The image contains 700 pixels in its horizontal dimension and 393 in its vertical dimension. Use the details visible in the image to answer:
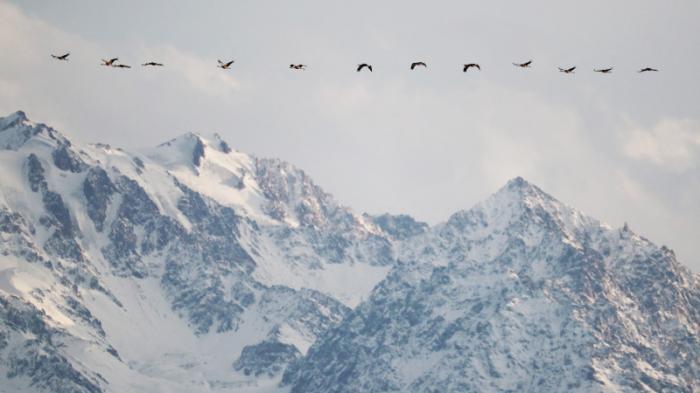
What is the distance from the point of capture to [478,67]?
16250 centimetres

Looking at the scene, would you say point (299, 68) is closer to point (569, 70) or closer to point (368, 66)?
point (368, 66)

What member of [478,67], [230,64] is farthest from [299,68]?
[478,67]

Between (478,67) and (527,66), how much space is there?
7155 mm

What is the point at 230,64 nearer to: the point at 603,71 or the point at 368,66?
the point at 368,66

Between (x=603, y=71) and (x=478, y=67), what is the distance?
1541 cm

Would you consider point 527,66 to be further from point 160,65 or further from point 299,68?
point 160,65

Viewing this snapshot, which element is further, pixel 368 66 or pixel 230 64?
pixel 230 64

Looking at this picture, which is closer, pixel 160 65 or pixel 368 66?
pixel 368 66

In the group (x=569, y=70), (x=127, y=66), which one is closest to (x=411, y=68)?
(x=569, y=70)

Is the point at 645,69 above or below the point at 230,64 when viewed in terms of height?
above

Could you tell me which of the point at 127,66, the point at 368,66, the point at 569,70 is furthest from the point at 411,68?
the point at 127,66

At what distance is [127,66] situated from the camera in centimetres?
16850

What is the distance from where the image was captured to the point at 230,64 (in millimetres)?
173125

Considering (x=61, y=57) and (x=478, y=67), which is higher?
(x=478, y=67)
